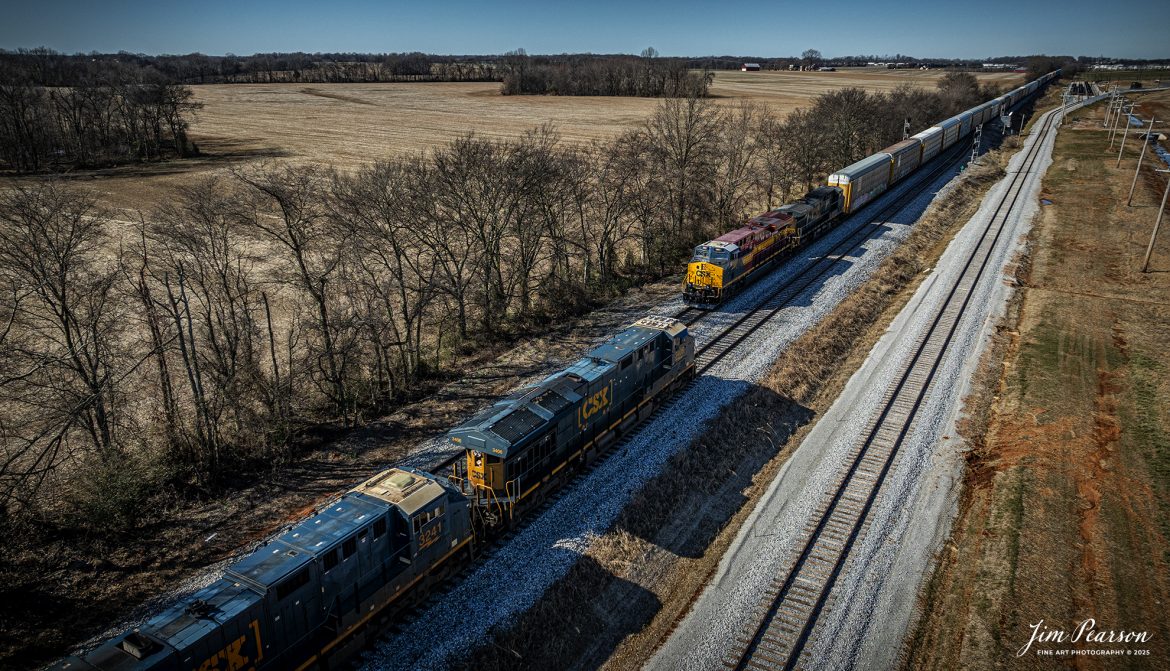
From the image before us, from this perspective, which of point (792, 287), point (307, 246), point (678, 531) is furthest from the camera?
point (792, 287)

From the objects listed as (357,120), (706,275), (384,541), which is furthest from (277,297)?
(357,120)

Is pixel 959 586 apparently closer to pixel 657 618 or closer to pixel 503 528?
pixel 657 618

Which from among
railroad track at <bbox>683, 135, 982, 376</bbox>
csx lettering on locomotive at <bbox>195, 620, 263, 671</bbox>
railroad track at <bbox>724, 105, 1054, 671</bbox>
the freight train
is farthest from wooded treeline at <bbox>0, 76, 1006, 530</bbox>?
railroad track at <bbox>724, 105, 1054, 671</bbox>

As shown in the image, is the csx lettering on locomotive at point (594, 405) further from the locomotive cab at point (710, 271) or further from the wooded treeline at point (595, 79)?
the wooded treeline at point (595, 79)

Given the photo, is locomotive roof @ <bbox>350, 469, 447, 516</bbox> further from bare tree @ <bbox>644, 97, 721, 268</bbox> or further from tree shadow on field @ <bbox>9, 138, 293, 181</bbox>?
tree shadow on field @ <bbox>9, 138, 293, 181</bbox>

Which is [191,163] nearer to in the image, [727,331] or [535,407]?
[727,331]

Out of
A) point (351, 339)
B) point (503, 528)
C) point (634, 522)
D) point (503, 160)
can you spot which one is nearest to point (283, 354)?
point (351, 339)

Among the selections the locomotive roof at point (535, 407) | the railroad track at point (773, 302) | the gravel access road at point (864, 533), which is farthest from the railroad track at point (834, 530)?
the locomotive roof at point (535, 407)
